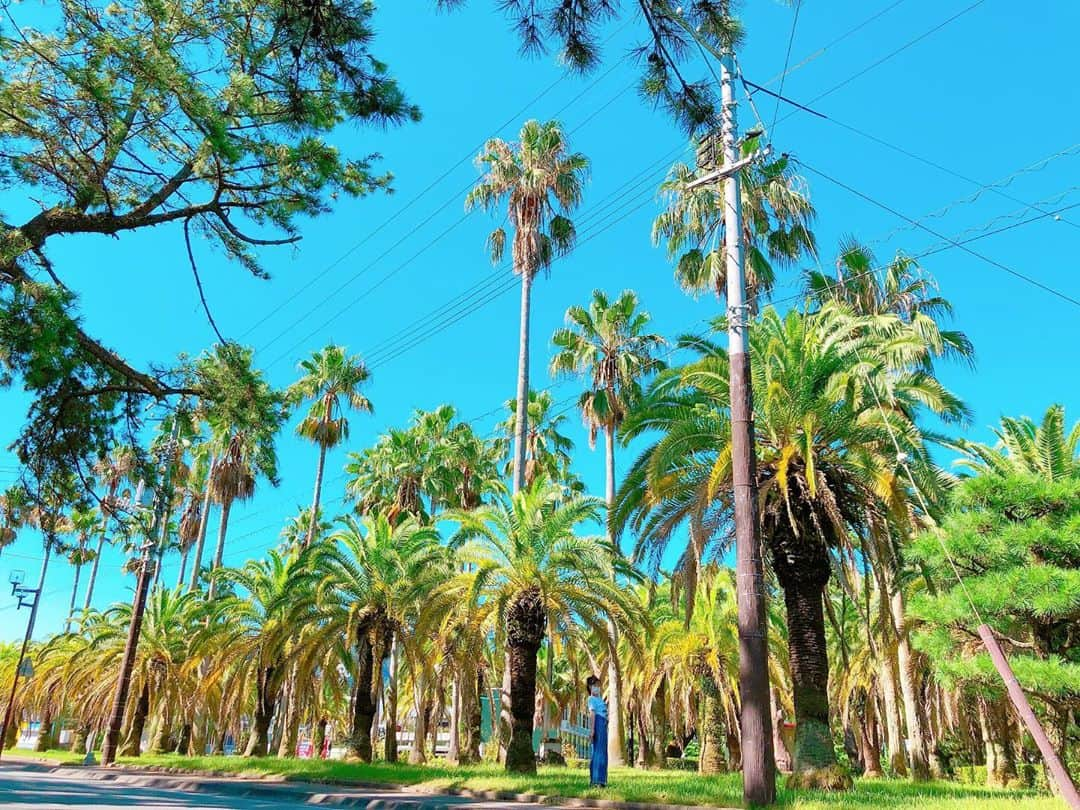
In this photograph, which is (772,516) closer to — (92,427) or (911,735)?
(911,735)

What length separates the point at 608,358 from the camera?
3125 cm

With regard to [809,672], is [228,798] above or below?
below

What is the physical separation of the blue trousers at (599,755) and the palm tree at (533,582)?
3.30m

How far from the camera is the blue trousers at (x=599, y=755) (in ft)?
49.8

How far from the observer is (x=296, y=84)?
25.5 feet

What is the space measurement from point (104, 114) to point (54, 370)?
2.66 meters

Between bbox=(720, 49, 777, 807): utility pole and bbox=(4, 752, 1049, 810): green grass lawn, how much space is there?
2.12 ft

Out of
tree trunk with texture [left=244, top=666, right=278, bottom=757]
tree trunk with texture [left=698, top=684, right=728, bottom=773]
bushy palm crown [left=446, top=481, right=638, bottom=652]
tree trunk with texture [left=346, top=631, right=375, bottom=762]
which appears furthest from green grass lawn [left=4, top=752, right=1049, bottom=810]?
tree trunk with texture [left=698, top=684, right=728, bottom=773]

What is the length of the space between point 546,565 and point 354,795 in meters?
6.71

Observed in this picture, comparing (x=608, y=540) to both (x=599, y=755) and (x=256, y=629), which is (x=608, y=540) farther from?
(x=256, y=629)

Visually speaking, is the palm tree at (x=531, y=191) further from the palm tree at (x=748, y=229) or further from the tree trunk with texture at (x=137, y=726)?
the tree trunk with texture at (x=137, y=726)

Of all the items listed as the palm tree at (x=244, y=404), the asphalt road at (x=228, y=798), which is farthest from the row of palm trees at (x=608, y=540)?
the asphalt road at (x=228, y=798)

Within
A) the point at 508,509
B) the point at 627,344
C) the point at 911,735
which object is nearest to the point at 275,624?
the point at 508,509

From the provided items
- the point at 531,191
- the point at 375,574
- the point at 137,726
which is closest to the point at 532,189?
the point at 531,191
